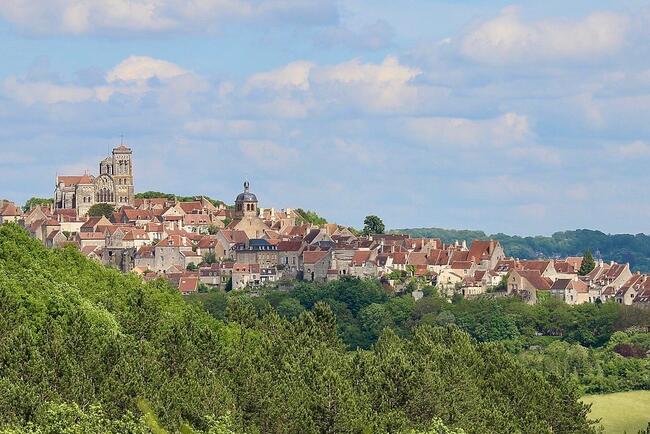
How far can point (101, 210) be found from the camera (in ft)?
541

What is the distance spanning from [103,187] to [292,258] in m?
24.7

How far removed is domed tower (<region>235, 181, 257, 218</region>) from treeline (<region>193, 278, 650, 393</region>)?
22.1 metres

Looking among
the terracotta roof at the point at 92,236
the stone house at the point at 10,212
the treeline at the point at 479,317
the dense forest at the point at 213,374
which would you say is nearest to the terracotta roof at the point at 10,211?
the stone house at the point at 10,212

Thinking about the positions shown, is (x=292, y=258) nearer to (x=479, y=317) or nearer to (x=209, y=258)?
(x=209, y=258)

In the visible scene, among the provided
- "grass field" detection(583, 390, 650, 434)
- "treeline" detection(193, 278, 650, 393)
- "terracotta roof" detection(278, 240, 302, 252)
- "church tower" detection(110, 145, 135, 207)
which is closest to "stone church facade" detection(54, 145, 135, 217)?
"church tower" detection(110, 145, 135, 207)

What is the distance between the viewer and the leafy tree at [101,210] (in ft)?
539

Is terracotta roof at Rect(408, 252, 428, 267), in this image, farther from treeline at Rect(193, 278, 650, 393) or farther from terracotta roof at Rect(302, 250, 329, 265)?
terracotta roof at Rect(302, 250, 329, 265)

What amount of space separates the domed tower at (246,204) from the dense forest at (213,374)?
8883 centimetres

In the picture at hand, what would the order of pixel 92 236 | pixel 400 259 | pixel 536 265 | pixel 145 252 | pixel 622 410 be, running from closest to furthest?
pixel 622 410
pixel 400 259
pixel 536 265
pixel 145 252
pixel 92 236

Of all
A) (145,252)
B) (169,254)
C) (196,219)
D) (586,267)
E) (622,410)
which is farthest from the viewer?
(196,219)

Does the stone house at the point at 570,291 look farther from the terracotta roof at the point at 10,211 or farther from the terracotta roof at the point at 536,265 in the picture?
the terracotta roof at the point at 10,211

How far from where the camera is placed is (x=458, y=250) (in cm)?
15500

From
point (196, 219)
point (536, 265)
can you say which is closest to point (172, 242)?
point (196, 219)

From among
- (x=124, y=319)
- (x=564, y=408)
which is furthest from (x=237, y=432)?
(x=564, y=408)
